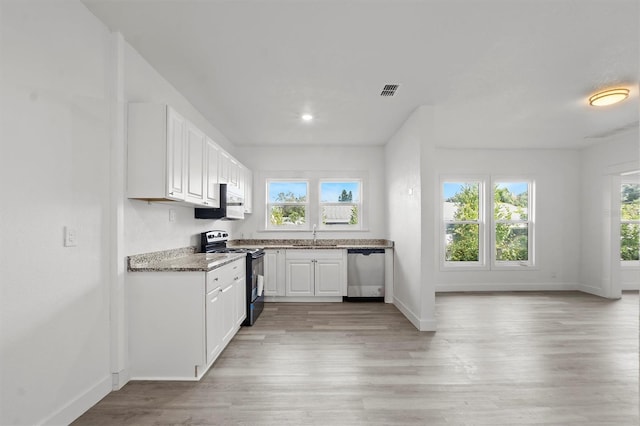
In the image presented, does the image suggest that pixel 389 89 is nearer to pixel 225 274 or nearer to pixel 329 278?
pixel 225 274

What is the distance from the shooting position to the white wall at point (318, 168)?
575 cm

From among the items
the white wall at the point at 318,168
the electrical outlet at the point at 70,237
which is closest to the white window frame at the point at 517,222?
the white wall at the point at 318,168

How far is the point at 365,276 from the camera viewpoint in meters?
5.11

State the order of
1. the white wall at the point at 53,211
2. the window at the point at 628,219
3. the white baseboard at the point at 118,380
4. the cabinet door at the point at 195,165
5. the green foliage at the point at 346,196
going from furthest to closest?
the green foliage at the point at 346,196 → the window at the point at 628,219 → the cabinet door at the point at 195,165 → the white baseboard at the point at 118,380 → the white wall at the point at 53,211

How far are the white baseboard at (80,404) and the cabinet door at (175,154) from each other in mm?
1429

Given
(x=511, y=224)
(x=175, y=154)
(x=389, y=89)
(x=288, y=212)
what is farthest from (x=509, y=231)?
(x=175, y=154)

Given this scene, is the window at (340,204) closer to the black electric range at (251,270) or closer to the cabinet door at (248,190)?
the cabinet door at (248,190)

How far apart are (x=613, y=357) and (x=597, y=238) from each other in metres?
3.55

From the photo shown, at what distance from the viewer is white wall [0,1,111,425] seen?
1.61m

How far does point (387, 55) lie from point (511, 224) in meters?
4.82

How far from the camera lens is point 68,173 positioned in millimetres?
1975

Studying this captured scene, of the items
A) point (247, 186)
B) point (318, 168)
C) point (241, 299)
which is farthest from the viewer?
point (318, 168)

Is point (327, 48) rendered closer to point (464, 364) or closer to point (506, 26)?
point (506, 26)

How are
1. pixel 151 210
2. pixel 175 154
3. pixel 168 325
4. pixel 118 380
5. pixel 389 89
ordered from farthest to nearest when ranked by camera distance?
pixel 389 89 → pixel 151 210 → pixel 175 154 → pixel 168 325 → pixel 118 380
